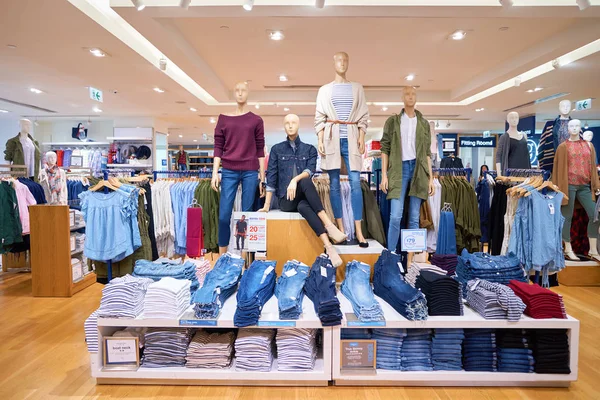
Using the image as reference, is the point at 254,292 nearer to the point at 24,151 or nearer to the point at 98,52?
the point at 98,52

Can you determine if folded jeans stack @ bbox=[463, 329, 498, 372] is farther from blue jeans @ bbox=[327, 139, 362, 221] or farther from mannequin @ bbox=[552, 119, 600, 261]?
mannequin @ bbox=[552, 119, 600, 261]

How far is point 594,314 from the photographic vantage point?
363 centimetres

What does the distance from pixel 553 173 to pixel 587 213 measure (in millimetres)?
628

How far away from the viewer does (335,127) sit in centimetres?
323

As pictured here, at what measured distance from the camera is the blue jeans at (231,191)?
353 cm

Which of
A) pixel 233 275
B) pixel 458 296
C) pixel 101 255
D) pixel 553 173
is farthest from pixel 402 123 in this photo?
pixel 101 255

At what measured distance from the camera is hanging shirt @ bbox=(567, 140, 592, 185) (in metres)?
4.46

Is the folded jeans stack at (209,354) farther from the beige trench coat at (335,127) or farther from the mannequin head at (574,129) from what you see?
the mannequin head at (574,129)

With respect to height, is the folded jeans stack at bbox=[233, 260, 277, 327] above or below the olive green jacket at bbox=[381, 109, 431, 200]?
below

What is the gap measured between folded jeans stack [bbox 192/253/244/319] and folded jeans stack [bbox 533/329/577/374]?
203 cm

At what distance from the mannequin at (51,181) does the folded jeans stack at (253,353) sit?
440 centimetres

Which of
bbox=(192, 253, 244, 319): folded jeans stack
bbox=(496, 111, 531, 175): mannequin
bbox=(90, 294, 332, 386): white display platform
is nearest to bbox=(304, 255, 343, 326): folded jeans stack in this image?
bbox=(90, 294, 332, 386): white display platform

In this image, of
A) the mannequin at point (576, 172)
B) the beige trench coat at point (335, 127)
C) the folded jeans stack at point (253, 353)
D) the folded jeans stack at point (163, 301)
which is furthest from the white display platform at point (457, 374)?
the mannequin at point (576, 172)

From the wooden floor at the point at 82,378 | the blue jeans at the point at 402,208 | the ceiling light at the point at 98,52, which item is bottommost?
the wooden floor at the point at 82,378
